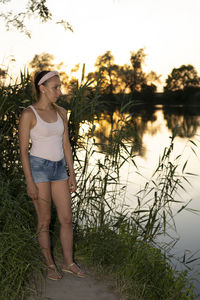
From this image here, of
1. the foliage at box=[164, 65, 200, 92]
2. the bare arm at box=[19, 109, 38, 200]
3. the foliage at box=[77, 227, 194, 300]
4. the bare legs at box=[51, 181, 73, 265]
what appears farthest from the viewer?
the foliage at box=[164, 65, 200, 92]

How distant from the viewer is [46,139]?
3.74 m

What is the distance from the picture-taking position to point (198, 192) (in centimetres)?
1164

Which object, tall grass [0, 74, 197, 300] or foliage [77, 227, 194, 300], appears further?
foliage [77, 227, 194, 300]

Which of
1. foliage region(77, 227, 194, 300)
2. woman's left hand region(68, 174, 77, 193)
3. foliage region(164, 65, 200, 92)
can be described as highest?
foliage region(164, 65, 200, 92)

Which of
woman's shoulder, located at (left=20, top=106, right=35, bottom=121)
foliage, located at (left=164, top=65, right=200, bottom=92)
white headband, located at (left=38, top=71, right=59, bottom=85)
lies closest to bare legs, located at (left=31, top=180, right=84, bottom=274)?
woman's shoulder, located at (left=20, top=106, right=35, bottom=121)

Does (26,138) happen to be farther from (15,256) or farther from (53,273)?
(53,273)

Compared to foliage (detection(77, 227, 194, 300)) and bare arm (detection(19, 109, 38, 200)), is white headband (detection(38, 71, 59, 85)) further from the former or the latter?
foliage (detection(77, 227, 194, 300))

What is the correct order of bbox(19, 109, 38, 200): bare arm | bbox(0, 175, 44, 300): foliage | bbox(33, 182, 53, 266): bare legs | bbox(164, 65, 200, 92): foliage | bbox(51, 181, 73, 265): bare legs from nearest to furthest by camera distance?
bbox(0, 175, 44, 300): foliage < bbox(19, 109, 38, 200): bare arm < bbox(33, 182, 53, 266): bare legs < bbox(51, 181, 73, 265): bare legs < bbox(164, 65, 200, 92): foliage

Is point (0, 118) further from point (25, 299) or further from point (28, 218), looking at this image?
point (25, 299)

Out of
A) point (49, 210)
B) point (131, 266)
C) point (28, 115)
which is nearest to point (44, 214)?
point (49, 210)

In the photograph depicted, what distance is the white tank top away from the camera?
12.1 feet

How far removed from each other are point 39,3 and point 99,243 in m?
7.71

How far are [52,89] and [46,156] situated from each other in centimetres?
71

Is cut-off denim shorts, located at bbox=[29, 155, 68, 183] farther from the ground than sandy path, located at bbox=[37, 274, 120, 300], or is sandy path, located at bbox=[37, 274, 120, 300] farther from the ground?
cut-off denim shorts, located at bbox=[29, 155, 68, 183]
